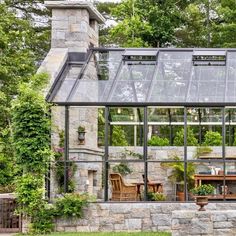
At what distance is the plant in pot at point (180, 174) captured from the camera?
13.9 m

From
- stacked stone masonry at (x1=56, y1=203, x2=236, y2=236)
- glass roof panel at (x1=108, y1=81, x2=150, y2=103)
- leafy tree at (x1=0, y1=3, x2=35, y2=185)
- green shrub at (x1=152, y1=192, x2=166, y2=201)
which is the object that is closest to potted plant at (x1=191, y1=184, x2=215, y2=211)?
stacked stone masonry at (x1=56, y1=203, x2=236, y2=236)

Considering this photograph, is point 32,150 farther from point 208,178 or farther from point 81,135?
point 208,178

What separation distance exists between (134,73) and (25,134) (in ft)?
10.1

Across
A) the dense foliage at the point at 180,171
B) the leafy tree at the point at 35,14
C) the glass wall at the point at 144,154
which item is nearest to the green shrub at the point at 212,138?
the glass wall at the point at 144,154

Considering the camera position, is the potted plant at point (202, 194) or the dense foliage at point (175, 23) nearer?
the potted plant at point (202, 194)

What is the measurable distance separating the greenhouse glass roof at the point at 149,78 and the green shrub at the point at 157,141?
6.38 feet

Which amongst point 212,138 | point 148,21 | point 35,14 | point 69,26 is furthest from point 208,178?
point 35,14

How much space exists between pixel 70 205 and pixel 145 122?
7.64ft

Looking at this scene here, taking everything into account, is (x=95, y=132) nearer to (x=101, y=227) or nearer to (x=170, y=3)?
(x=101, y=227)

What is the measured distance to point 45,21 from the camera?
29.7 metres

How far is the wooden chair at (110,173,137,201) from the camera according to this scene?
13.9 meters

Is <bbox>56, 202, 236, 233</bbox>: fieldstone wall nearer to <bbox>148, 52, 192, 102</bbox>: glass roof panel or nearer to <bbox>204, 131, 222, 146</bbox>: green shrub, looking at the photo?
<bbox>148, 52, 192, 102</bbox>: glass roof panel

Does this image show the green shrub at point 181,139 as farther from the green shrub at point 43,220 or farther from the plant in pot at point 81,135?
the green shrub at point 43,220

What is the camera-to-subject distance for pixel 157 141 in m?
16.0
